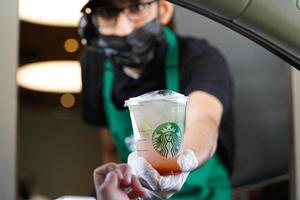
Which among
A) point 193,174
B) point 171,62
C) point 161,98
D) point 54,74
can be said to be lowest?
point 193,174

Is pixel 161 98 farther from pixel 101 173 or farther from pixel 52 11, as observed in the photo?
pixel 52 11

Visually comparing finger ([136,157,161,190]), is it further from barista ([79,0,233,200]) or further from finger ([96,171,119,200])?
barista ([79,0,233,200])

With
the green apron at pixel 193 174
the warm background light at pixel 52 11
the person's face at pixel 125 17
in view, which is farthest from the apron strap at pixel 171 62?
the warm background light at pixel 52 11

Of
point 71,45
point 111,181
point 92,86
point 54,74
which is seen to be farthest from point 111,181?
point 54,74

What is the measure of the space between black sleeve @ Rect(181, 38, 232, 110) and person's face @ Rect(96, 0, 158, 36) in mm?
132

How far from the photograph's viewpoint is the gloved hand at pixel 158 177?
2.33 ft

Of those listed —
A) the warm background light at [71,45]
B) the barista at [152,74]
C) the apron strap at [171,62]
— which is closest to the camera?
the barista at [152,74]

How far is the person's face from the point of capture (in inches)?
46.4

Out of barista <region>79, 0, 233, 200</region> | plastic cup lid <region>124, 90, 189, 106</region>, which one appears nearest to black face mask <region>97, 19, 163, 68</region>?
barista <region>79, 0, 233, 200</region>

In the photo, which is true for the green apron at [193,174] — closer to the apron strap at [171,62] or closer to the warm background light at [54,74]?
the apron strap at [171,62]

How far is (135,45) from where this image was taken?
118 cm

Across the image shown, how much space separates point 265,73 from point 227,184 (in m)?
0.31

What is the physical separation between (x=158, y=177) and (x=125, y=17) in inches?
21.8

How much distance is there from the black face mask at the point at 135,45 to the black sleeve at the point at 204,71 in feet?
0.27
